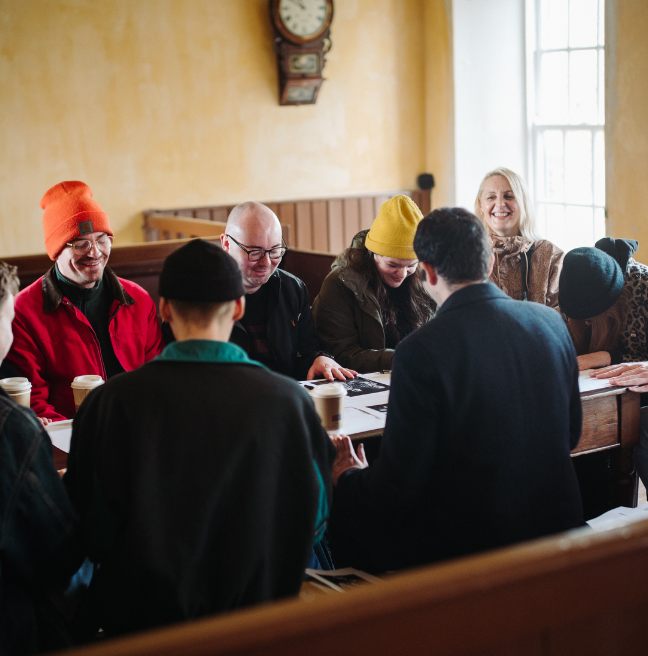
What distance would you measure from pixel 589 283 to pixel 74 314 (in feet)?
5.89

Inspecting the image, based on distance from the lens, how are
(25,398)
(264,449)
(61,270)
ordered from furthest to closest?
1. (61,270)
2. (25,398)
3. (264,449)

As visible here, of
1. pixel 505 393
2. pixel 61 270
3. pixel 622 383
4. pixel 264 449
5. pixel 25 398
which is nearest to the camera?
pixel 264 449

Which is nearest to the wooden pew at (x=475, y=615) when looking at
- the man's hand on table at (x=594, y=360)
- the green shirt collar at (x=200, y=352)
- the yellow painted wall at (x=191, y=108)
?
the green shirt collar at (x=200, y=352)

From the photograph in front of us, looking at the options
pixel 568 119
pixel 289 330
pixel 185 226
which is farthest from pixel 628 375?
pixel 568 119

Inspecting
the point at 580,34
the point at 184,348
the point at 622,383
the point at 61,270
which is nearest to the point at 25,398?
the point at 61,270

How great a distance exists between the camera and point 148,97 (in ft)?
18.1

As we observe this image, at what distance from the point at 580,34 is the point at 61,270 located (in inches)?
173

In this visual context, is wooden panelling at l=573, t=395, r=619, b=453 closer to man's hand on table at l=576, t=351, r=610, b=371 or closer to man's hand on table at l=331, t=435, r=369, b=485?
man's hand on table at l=576, t=351, r=610, b=371

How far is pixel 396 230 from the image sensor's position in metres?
2.68

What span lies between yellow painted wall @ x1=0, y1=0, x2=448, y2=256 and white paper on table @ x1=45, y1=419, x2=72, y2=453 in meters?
3.60

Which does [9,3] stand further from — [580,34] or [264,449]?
[264,449]

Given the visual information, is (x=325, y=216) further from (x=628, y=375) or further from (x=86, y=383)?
(x=86, y=383)

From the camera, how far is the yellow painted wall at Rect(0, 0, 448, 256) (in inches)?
205

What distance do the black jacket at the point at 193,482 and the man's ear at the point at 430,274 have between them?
500 mm
